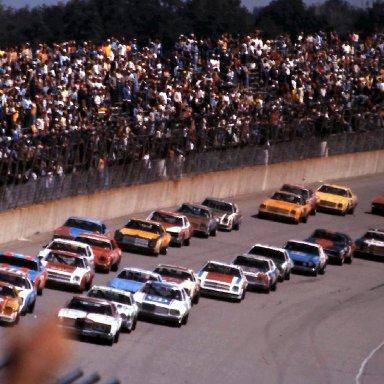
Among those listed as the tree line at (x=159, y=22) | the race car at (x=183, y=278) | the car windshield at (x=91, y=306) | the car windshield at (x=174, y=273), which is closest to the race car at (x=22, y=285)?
the car windshield at (x=91, y=306)

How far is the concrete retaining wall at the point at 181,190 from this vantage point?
35.4 metres

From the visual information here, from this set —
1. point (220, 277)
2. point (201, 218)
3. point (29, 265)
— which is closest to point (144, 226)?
point (201, 218)

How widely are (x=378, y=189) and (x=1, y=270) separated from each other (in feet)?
112

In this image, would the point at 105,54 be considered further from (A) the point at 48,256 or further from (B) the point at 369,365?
(B) the point at 369,365

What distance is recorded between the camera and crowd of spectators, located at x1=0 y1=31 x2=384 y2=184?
36.4 m

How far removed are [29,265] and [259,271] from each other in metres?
7.71

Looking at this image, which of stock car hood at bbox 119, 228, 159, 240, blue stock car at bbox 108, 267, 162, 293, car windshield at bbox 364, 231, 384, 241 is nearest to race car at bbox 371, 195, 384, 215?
car windshield at bbox 364, 231, 384, 241

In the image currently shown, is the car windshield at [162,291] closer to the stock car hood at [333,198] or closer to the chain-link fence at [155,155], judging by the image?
the chain-link fence at [155,155]

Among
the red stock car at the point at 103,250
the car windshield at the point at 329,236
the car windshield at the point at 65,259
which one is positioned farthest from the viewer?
the car windshield at the point at 329,236

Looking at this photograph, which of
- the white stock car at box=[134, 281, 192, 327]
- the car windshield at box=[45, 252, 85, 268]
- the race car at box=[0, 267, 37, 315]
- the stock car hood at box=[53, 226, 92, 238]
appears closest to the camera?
the race car at box=[0, 267, 37, 315]

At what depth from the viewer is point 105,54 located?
45.1m

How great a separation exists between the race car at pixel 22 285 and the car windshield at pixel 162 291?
281 cm

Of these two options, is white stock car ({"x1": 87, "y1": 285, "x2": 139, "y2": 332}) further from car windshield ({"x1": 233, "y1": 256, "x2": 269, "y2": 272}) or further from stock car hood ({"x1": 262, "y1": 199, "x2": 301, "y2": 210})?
stock car hood ({"x1": 262, "y1": 199, "x2": 301, "y2": 210})

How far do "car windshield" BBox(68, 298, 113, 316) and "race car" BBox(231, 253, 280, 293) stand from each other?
360 inches
